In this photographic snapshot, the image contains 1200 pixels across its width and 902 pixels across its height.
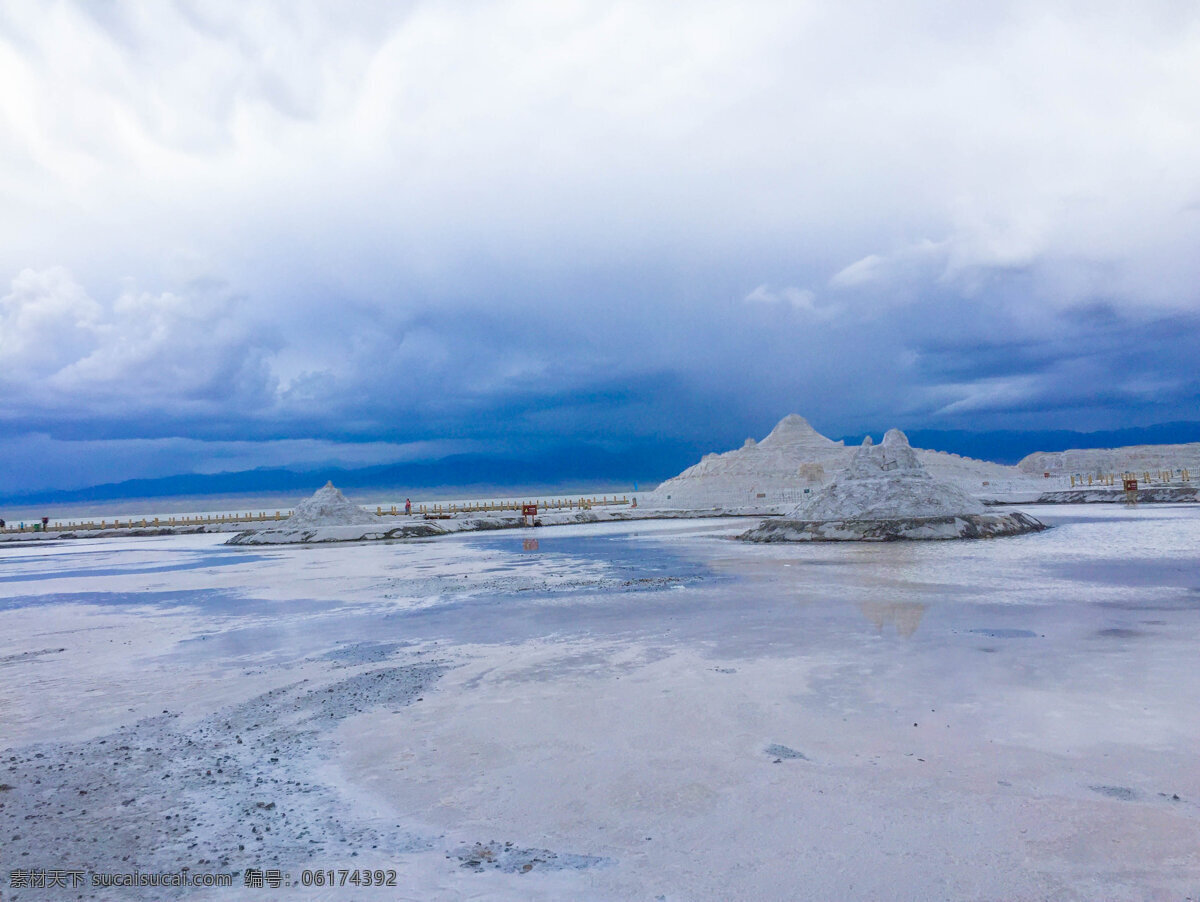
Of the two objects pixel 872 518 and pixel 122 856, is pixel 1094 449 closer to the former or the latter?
pixel 872 518

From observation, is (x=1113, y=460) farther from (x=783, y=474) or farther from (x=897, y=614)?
(x=897, y=614)

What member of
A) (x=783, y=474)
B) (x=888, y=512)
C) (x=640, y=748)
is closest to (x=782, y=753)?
(x=640, y=748)

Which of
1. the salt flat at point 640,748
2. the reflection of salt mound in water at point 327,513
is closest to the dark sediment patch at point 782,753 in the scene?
the salt flat at point 640,748

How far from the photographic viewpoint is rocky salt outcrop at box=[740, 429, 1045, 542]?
23.6 m

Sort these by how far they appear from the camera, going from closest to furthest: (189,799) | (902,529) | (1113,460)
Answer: (189,799) < (902,529) < (1113,460)

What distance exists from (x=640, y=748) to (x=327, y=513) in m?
40.2

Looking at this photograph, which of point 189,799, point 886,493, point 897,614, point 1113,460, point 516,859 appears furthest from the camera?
point 1113,460

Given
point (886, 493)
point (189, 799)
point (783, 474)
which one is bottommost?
point (189, 799)

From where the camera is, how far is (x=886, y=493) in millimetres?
25156

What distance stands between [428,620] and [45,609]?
29.7 ft

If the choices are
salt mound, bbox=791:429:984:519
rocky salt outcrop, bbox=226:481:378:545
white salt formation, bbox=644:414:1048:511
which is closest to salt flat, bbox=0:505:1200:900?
salt mound, bbox=791:429:984:519

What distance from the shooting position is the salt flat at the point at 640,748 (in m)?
3.52

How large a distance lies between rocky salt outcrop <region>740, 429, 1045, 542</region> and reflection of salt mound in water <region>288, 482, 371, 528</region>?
2502cm

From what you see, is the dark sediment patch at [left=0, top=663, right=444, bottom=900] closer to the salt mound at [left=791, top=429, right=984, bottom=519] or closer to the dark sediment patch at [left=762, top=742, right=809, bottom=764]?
the dark sediment patch at [left=762, top=742, right=809, bottom=764]
